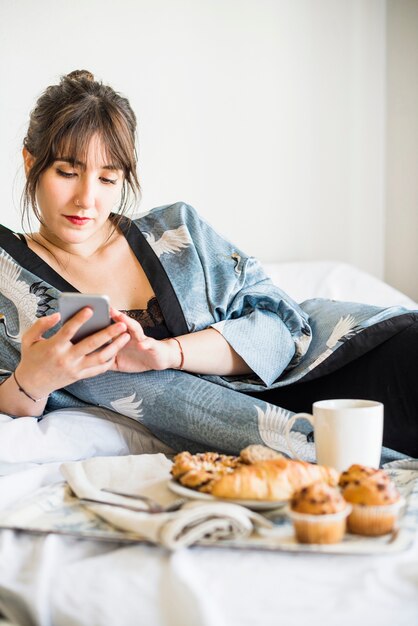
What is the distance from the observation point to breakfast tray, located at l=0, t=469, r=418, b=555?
76 centimetres

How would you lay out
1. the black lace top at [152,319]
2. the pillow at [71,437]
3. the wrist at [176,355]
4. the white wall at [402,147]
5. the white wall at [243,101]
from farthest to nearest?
1. the white wall at [402,147]
2. the white wall at [243,101]
3. the black lace top at [152,319]
4. the wrist at [176,355]
5. the pillow at [71,437]

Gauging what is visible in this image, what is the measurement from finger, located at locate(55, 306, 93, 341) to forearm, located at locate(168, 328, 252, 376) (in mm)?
320

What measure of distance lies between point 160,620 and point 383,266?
2119 millimetres

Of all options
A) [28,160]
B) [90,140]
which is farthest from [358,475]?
[28,160]

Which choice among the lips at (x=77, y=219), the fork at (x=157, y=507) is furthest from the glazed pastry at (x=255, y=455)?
the lips at (x=77, y=219)

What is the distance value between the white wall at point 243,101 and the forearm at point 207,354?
97 cm

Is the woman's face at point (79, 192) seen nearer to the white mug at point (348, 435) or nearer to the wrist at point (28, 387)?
the wrist at point (28, 387)

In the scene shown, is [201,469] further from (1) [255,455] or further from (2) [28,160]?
(2) [28,160]

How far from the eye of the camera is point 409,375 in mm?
1316

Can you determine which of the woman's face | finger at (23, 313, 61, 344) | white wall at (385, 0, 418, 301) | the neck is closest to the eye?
the woman's face

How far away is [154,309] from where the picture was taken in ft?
4.89

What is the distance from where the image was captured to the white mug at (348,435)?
0.93 metres

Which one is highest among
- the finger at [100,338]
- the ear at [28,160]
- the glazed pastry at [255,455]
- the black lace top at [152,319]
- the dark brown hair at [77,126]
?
the dark brown hair at [77,126]

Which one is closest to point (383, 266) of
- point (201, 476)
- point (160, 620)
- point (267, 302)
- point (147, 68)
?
point (147, 68)
